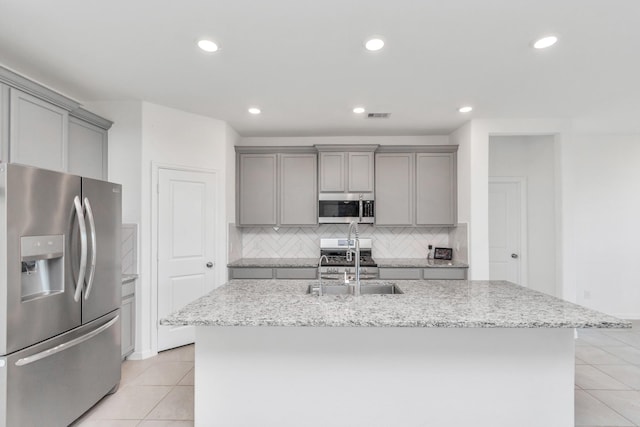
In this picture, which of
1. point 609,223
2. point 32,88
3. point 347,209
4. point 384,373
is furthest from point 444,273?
point 32,88

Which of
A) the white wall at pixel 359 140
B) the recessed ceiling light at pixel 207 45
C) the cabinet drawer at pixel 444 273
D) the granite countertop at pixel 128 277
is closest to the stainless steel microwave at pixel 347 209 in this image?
the white wall at pixel 359 140

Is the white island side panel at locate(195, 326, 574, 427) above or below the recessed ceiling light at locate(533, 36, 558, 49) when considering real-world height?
below

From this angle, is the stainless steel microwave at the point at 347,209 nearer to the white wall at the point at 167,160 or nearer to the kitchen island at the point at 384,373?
the white wall at the point at 167,160

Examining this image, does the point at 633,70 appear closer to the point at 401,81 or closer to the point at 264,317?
the point at 401,81

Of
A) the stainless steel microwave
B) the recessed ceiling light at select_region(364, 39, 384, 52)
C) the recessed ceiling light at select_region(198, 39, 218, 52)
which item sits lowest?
the stainless steel microwave

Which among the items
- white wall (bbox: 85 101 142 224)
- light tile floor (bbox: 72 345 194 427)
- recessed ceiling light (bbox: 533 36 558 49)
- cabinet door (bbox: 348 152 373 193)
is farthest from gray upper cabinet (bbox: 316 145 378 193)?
light tile floor (bbox: 72 345 194 427)

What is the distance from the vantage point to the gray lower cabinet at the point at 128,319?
308cm

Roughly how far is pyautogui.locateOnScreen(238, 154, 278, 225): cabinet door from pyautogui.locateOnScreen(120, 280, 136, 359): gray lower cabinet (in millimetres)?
1536

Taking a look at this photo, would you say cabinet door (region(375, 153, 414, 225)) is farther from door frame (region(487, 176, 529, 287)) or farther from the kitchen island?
the kitchen island

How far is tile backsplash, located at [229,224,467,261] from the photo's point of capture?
4.58 metres

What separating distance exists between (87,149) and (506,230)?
5.14 m

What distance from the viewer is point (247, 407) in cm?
190

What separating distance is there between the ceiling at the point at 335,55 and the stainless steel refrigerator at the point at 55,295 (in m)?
0.97

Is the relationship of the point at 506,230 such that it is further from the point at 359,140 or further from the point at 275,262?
the point at 275,262
